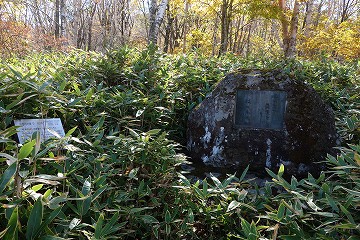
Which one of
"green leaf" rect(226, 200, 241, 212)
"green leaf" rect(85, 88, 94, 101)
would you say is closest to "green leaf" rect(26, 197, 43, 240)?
"green leaf" rect(226, 200, 241, 212)

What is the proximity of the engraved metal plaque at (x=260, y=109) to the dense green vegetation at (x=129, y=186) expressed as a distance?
703 mm

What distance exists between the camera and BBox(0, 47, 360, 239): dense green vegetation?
1.33 meters

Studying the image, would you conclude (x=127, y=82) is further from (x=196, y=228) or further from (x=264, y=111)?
(x=196, y=228)

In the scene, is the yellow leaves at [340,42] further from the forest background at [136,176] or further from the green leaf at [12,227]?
the green leaf at [12,227]

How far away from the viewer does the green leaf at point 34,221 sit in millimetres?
1083

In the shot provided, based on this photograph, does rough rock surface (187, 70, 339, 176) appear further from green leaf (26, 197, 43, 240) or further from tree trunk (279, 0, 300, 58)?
tree trunk (279, 0, 300, 58)

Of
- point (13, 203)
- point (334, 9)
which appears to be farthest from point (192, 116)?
point (334, 9)

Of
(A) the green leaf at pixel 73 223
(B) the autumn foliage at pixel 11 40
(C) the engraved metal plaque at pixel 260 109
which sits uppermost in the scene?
(B) the autumn foliage at pixel 11 40

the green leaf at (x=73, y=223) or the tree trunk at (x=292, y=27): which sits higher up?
the tree trunk at (x=292, y=27)

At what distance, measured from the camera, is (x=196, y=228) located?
2111 mm

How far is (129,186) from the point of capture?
1979mm

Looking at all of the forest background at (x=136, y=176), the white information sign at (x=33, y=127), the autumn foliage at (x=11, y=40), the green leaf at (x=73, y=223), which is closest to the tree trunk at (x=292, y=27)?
the forest background at (x=136, y=176)

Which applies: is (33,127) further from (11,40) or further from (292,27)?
(292,27)

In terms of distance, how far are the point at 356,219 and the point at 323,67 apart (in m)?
4.24
